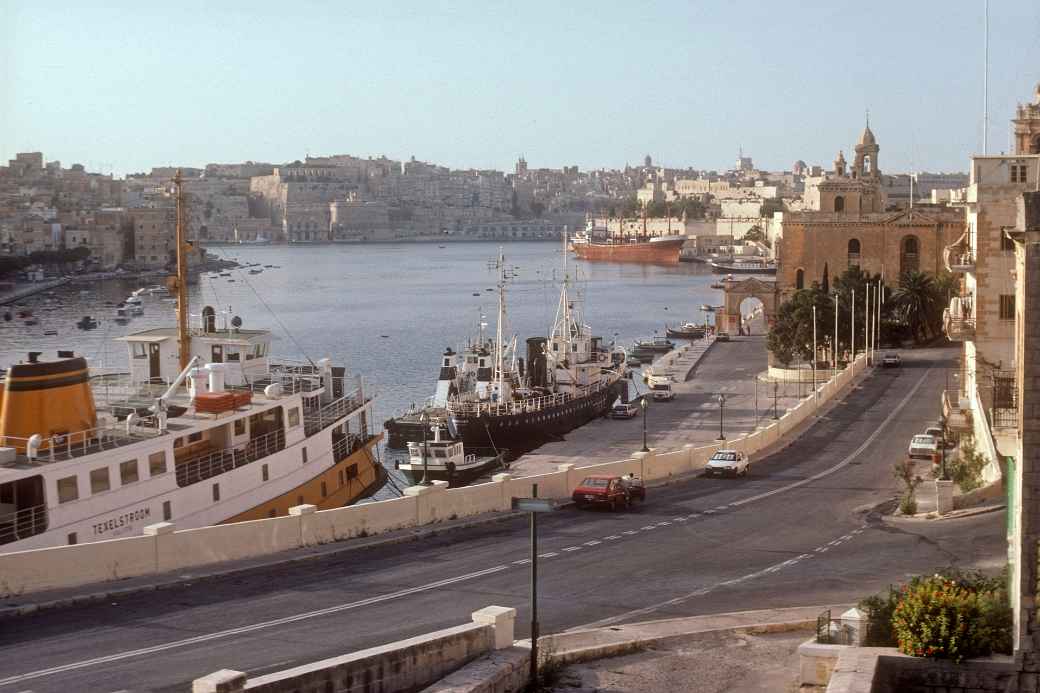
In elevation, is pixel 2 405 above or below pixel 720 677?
above

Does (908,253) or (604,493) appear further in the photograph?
(908,253)

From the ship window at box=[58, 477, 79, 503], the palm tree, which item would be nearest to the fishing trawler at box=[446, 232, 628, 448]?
the palm tree

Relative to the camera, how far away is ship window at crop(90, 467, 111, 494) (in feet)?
53.1

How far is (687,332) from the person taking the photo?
76.9m

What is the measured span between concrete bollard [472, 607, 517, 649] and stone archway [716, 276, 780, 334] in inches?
2353

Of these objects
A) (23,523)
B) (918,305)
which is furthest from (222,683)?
(918,305)

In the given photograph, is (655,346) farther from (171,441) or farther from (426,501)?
(426,501)

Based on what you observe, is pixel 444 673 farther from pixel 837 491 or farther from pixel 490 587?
pixel 837 491

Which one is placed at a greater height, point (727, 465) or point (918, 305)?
point (918, 305)

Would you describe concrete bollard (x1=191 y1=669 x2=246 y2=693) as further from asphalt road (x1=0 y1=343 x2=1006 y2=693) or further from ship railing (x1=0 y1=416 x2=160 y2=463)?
ship railing (x1=0 y1=416 x2=160 y2=463)

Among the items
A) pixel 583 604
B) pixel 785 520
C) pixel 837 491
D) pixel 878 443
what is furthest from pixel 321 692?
pixel 878 443

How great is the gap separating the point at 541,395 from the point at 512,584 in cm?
2965

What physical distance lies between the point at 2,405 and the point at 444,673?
9.02 meters

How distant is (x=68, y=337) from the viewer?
240 feet
